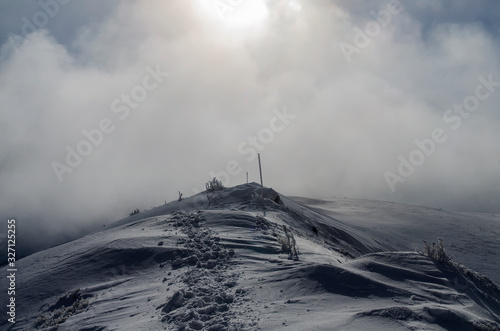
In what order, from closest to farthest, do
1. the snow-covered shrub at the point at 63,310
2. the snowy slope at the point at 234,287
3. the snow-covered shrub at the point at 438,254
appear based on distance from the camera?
the snowy slope at the point at 234,287 → the snow-covered shrub at the point at 63,310 → the snow-covered shrub at the point at 438,254

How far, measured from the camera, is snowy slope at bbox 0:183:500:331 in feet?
15.8

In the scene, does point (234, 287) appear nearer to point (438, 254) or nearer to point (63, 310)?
point (63, 310)

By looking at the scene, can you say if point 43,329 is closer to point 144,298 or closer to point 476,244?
point 144,298

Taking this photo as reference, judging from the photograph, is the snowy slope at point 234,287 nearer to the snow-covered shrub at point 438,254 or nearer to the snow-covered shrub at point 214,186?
the snow-covered shrub at point 438,254

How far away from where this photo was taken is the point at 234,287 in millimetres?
6035

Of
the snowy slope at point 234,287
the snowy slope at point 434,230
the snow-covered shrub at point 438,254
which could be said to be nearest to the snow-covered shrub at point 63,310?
the snowy slope at point 234,287

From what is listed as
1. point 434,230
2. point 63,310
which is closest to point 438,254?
point 63,310

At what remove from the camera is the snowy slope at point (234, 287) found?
482 centimetres

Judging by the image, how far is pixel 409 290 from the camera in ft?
18.8

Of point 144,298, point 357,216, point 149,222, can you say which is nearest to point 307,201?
point 357,216

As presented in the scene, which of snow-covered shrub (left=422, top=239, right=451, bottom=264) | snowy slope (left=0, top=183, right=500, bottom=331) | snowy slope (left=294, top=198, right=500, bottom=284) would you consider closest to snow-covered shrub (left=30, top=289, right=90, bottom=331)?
snowy slope (left=0, top=183, right=500, bottom=331)

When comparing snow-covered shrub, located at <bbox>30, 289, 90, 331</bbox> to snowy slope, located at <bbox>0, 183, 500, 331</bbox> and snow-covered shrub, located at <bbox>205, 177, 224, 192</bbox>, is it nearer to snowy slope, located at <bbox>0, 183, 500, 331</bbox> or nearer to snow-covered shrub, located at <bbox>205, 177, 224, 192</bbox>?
snowy slope, located at <bbox>0, 183, 500, 331</bbox>

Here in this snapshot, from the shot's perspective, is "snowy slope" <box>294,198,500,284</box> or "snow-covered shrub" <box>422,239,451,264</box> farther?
"snowy slope" <box>294,198,500,284</box>

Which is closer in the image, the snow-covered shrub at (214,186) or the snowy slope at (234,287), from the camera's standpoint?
the snowy slope at (234,287)
